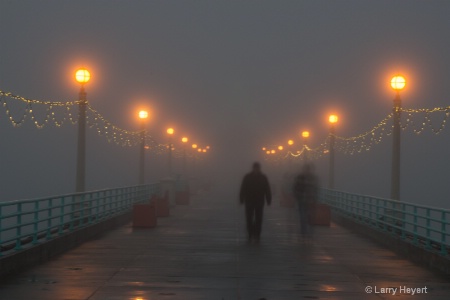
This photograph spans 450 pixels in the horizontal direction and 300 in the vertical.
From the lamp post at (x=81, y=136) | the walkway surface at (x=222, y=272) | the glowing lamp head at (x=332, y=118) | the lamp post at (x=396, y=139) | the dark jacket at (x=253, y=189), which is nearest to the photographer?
the walkway surface at (x=222, y=272)

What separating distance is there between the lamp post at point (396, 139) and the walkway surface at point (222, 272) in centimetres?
195

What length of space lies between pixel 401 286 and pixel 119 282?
4.47 metres

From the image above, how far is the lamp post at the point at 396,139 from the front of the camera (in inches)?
996

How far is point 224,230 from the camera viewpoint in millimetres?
27391

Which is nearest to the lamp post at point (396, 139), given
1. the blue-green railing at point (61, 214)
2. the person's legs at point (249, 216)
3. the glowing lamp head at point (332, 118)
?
the person's legs at point (249, 216)

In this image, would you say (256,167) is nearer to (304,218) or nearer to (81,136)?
(304,218)

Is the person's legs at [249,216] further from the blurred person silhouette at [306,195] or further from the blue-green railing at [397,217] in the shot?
the blue-green railing at [397,217]

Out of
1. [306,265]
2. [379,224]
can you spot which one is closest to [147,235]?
[379,224]

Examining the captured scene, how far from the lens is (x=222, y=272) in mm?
15547

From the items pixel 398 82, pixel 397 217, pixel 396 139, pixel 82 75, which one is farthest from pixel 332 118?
pixel 397 217

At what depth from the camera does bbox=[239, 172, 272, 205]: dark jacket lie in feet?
72.5

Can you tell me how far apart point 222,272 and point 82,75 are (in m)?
12.7

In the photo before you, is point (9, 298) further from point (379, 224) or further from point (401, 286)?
point (379, 224)

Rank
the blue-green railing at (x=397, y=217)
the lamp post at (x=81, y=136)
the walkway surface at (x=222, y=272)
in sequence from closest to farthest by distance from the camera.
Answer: the walkway surface at (x=222, y=272) < the blue-green railing at (x=397, y=217) < the lamp post at (x=81, y=136)
